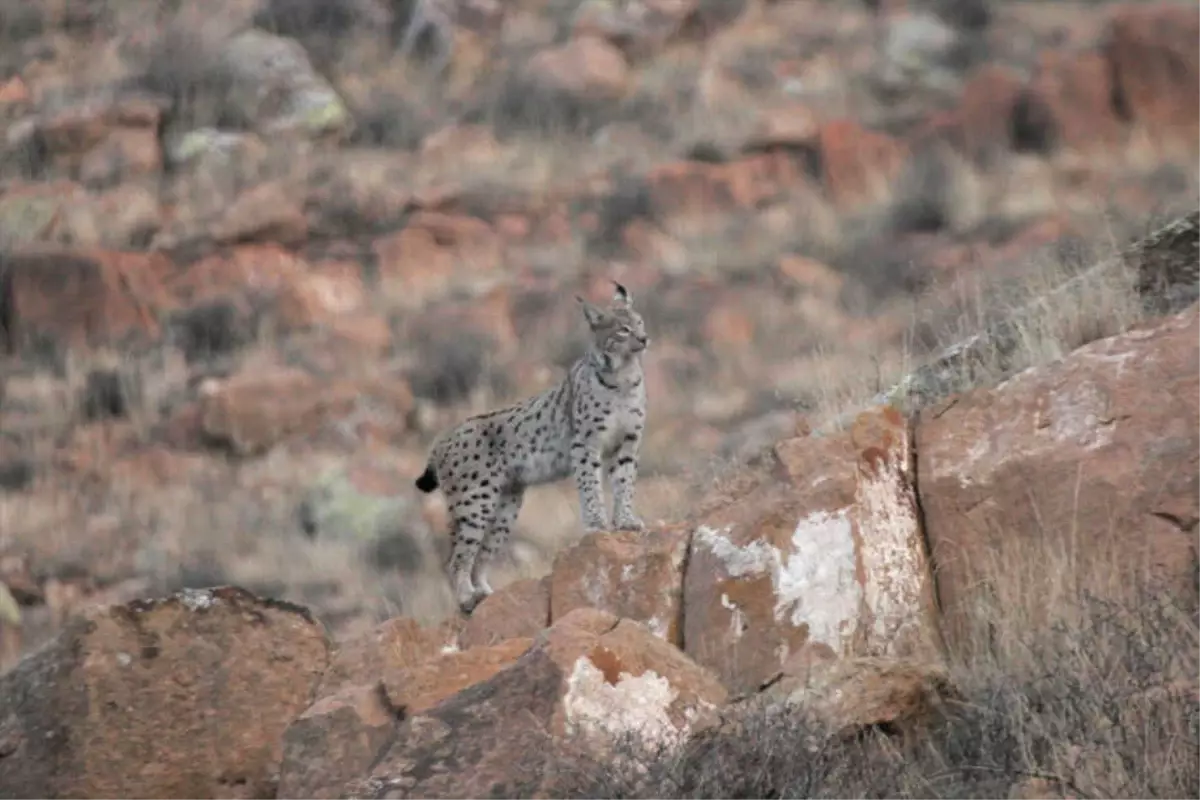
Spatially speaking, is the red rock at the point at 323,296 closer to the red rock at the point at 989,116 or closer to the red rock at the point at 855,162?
the red rock at the point at 855,162

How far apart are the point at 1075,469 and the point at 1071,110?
2041 cm

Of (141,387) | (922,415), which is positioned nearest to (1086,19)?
(141,387)

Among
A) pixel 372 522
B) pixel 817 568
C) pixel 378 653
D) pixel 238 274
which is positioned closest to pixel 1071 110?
pixel 238 274

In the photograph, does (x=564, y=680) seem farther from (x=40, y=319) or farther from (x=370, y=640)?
(x=40, y=319)

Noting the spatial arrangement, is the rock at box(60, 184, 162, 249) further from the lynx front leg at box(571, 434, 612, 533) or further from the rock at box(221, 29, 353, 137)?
the lynx front leg at box(571, 434, 612, 533)

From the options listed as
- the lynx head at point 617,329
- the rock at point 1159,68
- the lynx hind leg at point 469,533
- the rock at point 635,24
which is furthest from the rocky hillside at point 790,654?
the rock at point 635,24

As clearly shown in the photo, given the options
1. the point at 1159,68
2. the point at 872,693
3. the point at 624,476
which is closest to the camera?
the point at 872,693

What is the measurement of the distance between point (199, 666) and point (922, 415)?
3.38 metres

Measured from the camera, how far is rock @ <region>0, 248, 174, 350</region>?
25.6 metres

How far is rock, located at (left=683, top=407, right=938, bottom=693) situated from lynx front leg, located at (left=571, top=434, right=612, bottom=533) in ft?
9.15

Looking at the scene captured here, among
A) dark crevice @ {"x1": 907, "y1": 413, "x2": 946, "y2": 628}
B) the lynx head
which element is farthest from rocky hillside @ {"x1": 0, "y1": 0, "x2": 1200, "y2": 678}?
dark crevice @ {"x1": 907, "y1": 413, "x2": 946, "y2": 628}

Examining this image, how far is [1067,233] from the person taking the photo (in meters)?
21.9

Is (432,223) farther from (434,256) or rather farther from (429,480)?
(429,480)

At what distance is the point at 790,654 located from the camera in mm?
8234
